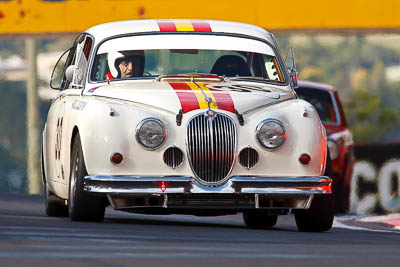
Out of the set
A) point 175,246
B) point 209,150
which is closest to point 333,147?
point 209,150

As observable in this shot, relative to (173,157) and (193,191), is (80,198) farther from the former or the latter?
(193,191)

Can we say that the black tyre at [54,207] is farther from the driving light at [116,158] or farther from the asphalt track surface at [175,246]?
the driving light at [116,158]

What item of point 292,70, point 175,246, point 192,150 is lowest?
point 175,246

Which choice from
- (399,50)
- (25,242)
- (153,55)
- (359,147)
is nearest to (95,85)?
(153,55)

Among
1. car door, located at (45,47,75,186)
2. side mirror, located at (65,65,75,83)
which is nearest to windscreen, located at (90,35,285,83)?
side mirror, located at (65,65,75,83)

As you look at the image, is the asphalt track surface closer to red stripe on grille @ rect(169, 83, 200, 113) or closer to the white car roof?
red stripe on grille @ rect(169, 83, 200, 113)

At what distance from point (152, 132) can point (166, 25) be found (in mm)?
2053

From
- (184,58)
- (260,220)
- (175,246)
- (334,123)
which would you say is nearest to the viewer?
(175,246)

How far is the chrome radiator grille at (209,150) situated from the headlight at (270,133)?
28 cm

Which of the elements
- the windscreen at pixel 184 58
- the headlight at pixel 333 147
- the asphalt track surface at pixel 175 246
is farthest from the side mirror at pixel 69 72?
the headlight at pixel 333 147

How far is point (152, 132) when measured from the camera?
35.6ft

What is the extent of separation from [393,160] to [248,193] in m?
12.5

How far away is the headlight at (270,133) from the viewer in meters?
11.0

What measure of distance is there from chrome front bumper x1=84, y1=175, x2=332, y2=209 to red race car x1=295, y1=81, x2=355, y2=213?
745cm
